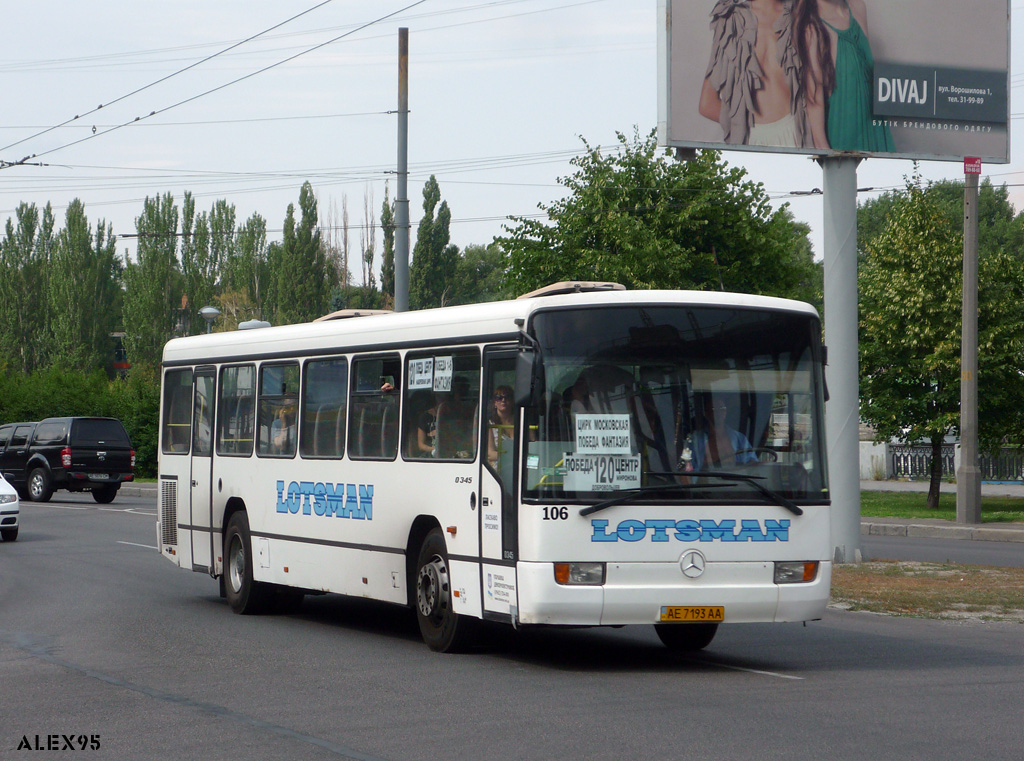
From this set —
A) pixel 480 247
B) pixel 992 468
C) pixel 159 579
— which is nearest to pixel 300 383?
pixel 159 579

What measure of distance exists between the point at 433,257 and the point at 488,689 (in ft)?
238

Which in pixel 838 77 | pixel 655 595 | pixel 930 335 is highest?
pixel 838 77

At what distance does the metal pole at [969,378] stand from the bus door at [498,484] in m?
16.8

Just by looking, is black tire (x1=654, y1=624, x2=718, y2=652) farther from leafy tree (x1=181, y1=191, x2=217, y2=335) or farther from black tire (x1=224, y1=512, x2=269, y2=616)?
leafy tree (x1=181, y1=191, x2=217, y2=335)

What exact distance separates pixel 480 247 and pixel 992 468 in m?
76.0

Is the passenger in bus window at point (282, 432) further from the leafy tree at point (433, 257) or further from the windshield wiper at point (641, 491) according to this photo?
the leafy tree at point (433, 257)

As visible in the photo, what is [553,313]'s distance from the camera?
1031cm

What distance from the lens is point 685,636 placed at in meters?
Answer: 11.5

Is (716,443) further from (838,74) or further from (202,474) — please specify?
(838,74)

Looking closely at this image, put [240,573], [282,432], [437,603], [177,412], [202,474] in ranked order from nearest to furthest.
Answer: [437,603] < [282,432] < [240,573] < [202,474] < [177,412]

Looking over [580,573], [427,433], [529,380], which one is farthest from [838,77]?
[580,573]

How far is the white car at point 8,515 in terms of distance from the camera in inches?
934

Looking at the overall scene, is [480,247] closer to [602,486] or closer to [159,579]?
[159,579]

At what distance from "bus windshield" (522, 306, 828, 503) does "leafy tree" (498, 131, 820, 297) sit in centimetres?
2689
